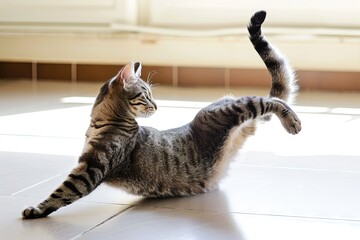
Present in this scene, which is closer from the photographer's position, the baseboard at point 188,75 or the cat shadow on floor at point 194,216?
the cat shadow on floor at point 194,216

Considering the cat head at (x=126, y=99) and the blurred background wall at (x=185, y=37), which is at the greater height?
the cat head at (x=126, y=99)

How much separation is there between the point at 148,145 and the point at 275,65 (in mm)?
404

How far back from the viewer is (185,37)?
3.21m

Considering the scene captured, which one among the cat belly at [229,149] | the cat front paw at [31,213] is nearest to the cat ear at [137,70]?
the cat belly at [229,149]

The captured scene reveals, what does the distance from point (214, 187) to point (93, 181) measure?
0.28 m

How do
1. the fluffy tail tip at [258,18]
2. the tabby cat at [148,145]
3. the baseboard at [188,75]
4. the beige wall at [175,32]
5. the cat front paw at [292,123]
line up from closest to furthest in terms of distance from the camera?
the tabby cat at [148,145], the cat front paw at [292,123], the fluffy tail tip at [258,18], the beige wall at [175,32], the baseboard at [188,75]

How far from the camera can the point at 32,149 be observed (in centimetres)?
189

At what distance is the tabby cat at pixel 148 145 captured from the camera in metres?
1.34

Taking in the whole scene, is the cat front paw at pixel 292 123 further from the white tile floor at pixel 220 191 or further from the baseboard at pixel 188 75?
the baseboard at pixel 188 75

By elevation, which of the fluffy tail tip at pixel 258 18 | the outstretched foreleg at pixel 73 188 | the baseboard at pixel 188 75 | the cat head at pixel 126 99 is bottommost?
the baseboard at pixel 188 75

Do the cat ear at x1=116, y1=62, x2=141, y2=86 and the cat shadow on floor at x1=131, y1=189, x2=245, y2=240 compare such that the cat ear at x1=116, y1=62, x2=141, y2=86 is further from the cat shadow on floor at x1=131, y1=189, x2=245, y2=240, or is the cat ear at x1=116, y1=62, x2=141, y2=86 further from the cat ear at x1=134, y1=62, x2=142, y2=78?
the cat shadow on floor at x1=131, y1=189, x2=245, y2=240

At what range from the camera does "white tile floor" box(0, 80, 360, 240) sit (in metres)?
1.23

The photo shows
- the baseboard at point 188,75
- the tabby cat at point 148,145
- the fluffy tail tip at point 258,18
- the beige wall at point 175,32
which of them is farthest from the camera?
the baseboard at point 188,75

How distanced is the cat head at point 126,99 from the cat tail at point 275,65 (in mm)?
338
